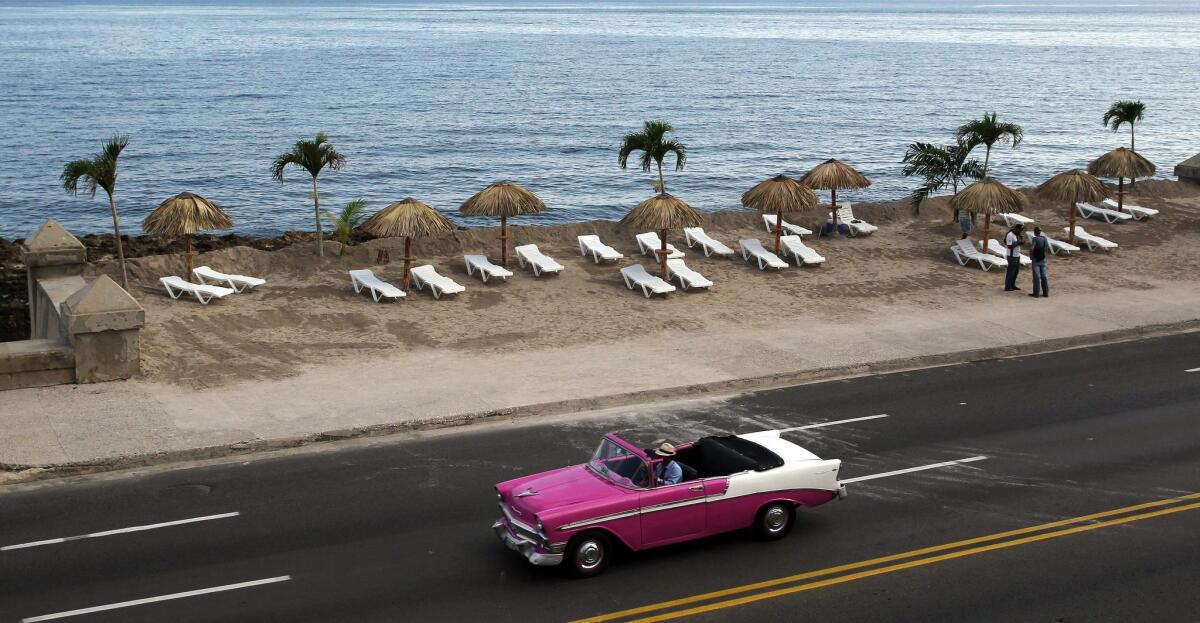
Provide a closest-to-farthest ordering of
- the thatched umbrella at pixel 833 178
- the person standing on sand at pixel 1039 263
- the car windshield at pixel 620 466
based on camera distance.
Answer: the car windshield at pixel 620 466, the person standing on sand at pixel 1039 263, the thatched umbrella at pixel 833 178

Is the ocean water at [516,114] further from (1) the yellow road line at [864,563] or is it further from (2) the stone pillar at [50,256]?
(1) the yellow road line at [864,563]

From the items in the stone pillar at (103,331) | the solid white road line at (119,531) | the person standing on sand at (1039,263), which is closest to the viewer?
the solid white road line at (119,531)

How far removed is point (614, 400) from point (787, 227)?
1387 centimetres

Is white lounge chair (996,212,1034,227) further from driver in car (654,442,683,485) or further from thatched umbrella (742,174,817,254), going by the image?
driver in car (654,442,683,485)

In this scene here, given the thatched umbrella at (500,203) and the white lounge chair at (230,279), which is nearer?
the white lounge chair at (230,279)

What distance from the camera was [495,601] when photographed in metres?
12.9

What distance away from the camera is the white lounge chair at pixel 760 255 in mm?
29391

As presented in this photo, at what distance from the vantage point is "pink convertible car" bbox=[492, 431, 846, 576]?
13352 millimetres

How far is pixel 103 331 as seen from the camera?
2059cm

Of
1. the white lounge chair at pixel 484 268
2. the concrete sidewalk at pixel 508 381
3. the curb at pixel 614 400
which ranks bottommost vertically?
the curb at pixel 614 400

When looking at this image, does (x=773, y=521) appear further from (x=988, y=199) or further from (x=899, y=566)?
(x=988, y=199)

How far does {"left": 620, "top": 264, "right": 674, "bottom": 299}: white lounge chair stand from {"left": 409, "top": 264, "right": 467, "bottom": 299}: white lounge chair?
3817 millimetres

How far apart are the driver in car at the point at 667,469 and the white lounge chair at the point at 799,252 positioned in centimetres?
1642

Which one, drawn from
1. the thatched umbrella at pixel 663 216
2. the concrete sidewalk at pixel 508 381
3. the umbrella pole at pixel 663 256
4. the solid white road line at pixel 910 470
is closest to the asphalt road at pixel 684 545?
the solid white road line at pixel 910 470
